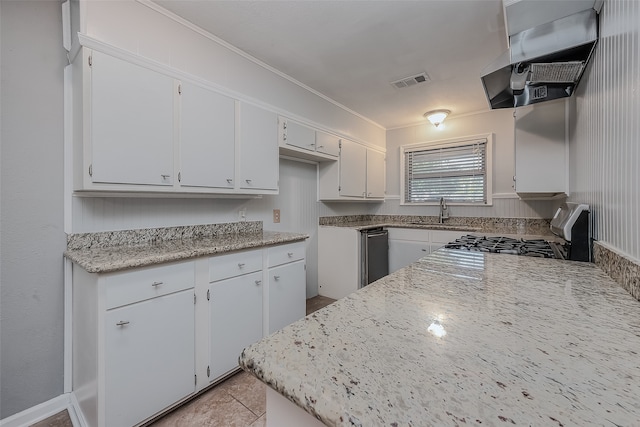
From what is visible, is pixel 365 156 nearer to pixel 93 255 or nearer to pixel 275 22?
pixel 275 22

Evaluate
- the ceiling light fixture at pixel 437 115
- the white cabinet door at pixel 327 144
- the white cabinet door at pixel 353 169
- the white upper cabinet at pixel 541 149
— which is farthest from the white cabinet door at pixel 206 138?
the ceiling light fixture at pixel 437 115

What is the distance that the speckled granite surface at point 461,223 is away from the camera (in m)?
3.27

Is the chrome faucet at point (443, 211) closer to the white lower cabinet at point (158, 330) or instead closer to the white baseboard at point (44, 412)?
the white lower cabinet at point (158, 330)

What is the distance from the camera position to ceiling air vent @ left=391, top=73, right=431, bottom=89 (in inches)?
106

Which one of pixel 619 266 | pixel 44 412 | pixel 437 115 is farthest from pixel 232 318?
pixel 437 115

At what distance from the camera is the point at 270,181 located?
94.8 inches

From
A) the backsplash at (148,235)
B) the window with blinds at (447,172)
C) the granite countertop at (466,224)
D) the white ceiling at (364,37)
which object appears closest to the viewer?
the backsplash at (148,235)

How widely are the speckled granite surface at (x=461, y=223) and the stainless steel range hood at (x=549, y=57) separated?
6.70 feet

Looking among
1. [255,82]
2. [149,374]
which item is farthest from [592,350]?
[255,82]

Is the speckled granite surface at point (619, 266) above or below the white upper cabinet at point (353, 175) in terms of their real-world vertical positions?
below

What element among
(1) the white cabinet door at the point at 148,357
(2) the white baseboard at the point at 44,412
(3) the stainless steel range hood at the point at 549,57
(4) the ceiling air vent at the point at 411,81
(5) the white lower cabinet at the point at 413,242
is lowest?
(2) the white baseboard at the point at 44,412

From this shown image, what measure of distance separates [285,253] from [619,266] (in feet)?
6.22

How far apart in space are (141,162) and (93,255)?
1.92 ft

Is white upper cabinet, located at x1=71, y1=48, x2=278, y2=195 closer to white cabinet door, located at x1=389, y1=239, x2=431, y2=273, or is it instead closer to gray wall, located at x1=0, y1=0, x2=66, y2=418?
gray wall, located at x1=0, y1=0, x2=66, y2=418
